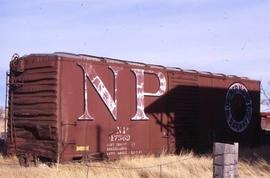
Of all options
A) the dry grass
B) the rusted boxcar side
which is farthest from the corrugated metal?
the dry grass

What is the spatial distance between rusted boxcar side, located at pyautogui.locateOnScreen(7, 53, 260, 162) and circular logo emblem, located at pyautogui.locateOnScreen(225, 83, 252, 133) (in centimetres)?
221

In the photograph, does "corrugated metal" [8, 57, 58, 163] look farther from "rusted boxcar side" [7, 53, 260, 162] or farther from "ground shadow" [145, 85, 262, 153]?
"ground shadow" [145, 85, 262, 153]

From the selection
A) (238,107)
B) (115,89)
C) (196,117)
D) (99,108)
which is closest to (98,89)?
→ (99,108)

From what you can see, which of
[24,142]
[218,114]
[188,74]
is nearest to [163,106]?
[188,74]

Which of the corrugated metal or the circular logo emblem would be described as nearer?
the corrugated metal

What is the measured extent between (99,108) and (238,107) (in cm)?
903

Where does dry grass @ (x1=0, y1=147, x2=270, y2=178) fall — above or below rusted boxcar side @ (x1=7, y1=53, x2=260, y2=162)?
below

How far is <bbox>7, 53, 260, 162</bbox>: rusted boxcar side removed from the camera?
14.7m

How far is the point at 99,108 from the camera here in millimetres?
15664

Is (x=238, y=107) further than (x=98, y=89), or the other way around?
(x=238, y=107)

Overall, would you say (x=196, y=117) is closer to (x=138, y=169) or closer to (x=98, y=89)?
(x=98, y=89)

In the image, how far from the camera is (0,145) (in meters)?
18.8

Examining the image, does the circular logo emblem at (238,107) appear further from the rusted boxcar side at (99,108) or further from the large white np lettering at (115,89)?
the large white np lettering at (115,89)

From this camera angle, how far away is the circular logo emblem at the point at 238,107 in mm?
21875
